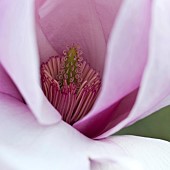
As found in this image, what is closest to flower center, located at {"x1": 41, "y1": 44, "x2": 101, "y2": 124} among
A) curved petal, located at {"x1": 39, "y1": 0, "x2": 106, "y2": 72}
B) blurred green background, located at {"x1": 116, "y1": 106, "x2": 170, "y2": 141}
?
curved petal, located at {"x1": 39, "y1": 0, "x2": 106, "y2": 72}

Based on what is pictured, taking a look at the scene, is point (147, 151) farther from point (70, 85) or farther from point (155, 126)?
point (155, 126)

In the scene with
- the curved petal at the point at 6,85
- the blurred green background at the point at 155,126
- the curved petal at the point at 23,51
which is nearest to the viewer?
the curved petal at the point at 23,51

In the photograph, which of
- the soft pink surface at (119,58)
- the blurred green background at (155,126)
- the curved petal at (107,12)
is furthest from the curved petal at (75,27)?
the blurred green background at (155,126)

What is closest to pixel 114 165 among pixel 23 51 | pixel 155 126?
pixel 23 51

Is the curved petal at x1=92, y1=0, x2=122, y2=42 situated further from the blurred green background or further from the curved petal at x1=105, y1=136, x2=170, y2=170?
the blurred green background

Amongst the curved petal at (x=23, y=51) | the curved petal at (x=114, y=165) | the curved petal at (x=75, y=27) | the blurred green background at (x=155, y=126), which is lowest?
the blurred green background at (x=155, y=126)

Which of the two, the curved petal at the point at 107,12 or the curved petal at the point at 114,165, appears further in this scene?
the curved petal at the point at 107,12

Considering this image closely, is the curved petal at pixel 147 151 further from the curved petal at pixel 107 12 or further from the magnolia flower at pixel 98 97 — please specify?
the curved petal at pixel 107 12

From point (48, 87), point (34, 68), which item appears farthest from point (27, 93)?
point (48, 87)
